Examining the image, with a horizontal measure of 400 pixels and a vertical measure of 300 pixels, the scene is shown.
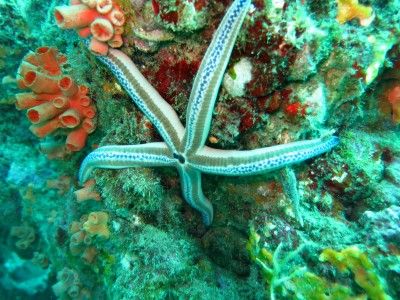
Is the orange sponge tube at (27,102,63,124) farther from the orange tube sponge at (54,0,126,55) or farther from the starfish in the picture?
the orange tube sponge at (54,0,126,55)

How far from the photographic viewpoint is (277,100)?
345 cm

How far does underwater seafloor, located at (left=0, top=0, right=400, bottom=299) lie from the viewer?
120 inches

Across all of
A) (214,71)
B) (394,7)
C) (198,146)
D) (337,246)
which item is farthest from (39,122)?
(394,7)

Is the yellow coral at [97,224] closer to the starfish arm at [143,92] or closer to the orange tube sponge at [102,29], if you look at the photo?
the starfish arm at [143,92]

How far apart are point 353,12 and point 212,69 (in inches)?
76.0

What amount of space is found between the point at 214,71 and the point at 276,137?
4.76 ft

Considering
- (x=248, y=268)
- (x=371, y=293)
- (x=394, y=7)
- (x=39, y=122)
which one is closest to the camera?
(x=371, y=293)

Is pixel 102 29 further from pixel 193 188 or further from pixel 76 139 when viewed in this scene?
pixel 193 188

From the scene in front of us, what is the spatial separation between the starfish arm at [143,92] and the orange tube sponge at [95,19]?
206 mm

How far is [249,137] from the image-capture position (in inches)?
151

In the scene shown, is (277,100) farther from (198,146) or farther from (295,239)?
(295,239)

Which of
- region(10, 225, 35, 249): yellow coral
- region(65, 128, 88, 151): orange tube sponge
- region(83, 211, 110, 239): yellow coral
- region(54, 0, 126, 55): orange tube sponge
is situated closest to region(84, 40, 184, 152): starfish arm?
region(54, 0, 126, 55): orange tube sponge

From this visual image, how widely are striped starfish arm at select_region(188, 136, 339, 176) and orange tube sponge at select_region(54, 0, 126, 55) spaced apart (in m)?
2.12

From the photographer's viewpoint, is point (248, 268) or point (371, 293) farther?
point (248, 268)
